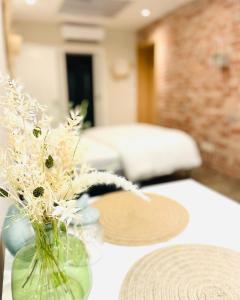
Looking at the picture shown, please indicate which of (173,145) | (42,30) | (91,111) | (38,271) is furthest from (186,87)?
(38,271)

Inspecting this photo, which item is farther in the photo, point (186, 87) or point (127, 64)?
point (127, 64)

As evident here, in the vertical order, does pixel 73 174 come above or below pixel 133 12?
below

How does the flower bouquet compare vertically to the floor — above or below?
above

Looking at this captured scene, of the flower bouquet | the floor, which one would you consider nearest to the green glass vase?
the flower bouquet

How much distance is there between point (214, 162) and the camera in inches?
154

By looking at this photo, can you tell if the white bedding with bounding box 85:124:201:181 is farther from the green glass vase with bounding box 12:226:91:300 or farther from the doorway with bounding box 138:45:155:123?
the doorway with bounding box 138:45:155:123

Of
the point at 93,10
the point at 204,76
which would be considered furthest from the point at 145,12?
the point at 204,76

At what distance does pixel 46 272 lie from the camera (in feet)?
1.91

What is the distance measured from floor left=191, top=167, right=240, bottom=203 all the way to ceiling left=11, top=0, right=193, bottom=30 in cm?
257

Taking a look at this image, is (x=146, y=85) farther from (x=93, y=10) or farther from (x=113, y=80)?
(x=93, y=10)

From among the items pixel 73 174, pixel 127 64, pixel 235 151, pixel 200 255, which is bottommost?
pixel 235 151

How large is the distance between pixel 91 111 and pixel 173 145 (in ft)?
10.2

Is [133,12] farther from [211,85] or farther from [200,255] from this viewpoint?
[200,255]

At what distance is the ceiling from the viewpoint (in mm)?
3830
